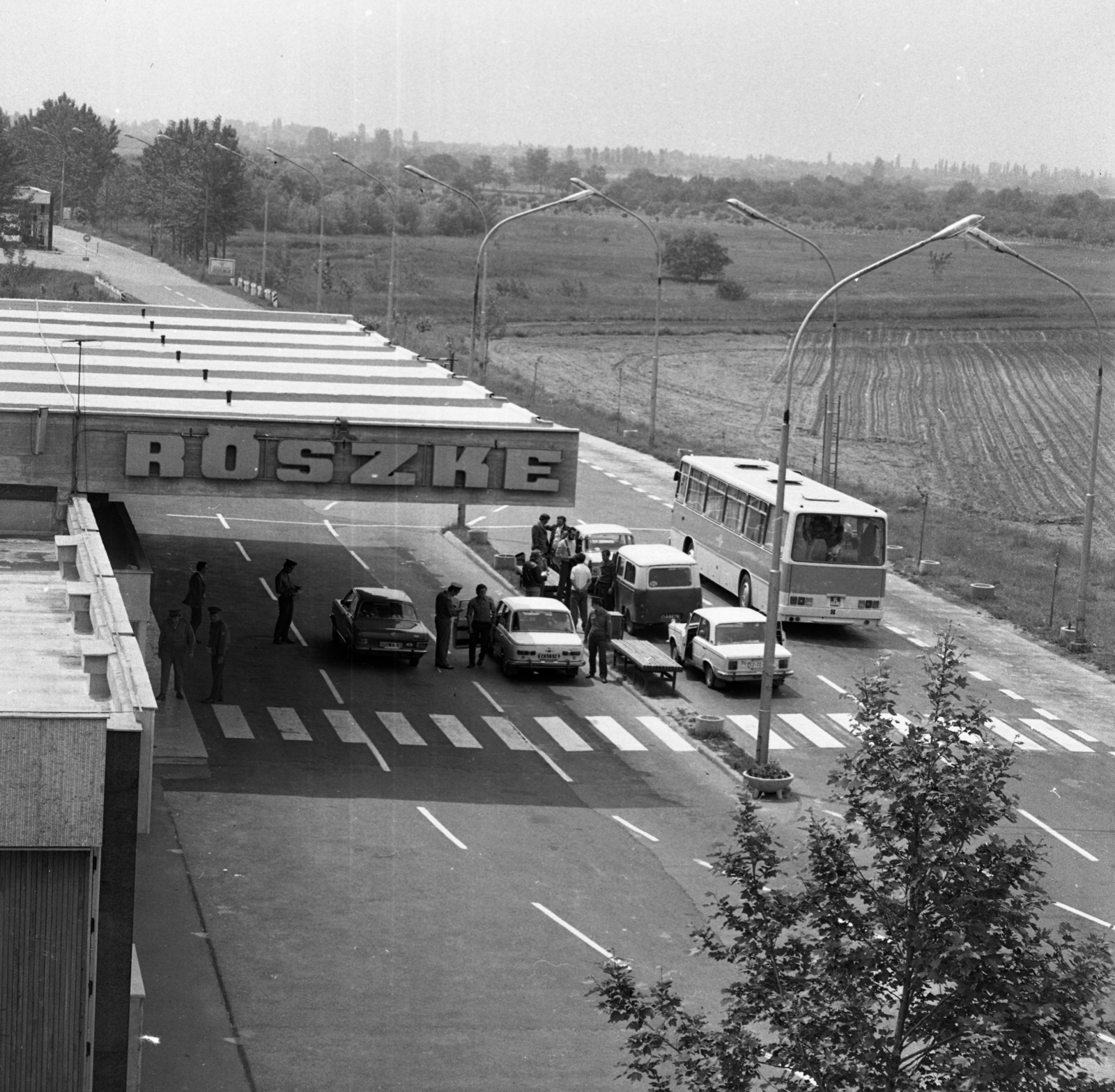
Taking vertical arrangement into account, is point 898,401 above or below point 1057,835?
above

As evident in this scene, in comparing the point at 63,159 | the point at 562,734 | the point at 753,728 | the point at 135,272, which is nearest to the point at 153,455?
the point at 562,734

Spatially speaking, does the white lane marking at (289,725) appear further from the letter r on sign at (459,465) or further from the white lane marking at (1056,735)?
the white lane marking at (1056,735)

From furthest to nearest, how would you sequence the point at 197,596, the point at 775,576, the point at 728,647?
the point at 728,647 → the point at 197,596 → the point at 775,576

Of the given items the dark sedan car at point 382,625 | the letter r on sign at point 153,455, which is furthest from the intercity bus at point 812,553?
the letter r on sign at point 153,455

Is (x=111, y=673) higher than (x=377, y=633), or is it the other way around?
(x=111, y=673)

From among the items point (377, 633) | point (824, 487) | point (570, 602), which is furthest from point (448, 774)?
point (824, 487)

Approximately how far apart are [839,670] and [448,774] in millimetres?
11444

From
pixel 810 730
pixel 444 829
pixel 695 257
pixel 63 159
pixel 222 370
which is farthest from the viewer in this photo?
pixel 695 257

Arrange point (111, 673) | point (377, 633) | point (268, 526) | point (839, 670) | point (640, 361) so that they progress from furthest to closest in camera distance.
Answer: point (640, 361)
point (268, 526)
point (839, 670)
point (377, 633)
point (111, 673)

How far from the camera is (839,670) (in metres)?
37.4

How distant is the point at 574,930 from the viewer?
2233cm

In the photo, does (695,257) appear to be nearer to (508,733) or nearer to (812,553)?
(812,553)

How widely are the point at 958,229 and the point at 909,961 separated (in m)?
17.3

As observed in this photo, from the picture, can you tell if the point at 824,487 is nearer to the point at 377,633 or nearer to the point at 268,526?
the point at 377,633
